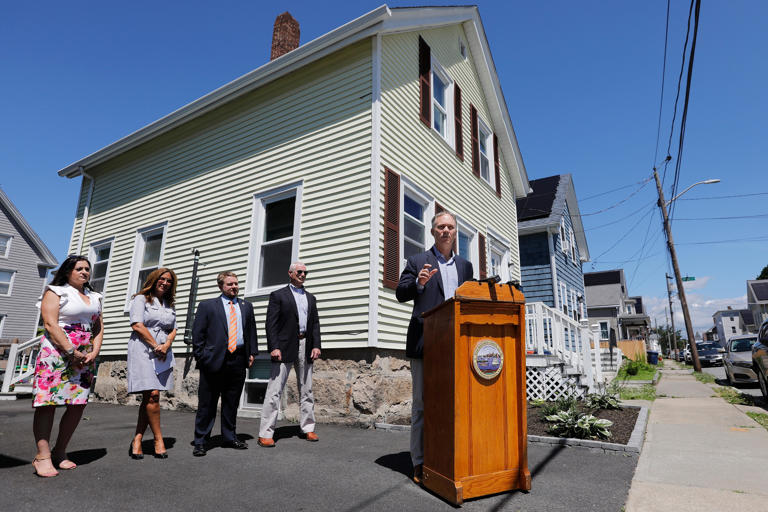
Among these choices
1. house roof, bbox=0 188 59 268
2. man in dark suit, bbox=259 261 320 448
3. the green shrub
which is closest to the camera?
man in dark suit, bbox=259 261 320 448

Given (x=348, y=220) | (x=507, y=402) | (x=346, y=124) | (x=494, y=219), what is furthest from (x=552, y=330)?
(x=507, y=402)

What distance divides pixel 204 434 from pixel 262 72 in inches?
262

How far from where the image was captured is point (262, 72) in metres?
8.41

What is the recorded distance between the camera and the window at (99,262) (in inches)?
436

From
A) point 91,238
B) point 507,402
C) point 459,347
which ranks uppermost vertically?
point 91,238

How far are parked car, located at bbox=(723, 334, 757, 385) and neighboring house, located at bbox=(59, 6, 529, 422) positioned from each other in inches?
305

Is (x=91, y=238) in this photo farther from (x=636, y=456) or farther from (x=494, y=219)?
(x=636, y=456)

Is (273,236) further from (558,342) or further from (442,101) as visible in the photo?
(558,342)

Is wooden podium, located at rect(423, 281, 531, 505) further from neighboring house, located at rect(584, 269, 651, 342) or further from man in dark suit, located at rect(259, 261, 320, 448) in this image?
neighboring house, located at rect(584, 269, 651, 342)

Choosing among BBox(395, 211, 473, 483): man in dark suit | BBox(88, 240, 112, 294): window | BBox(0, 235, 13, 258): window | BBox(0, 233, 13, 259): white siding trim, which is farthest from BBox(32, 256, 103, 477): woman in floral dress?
BBox(0, 235, 13, 258): window

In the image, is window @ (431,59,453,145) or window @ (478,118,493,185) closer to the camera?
window @ (431,59,453,145)

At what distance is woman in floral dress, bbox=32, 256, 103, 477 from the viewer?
345 centimetres

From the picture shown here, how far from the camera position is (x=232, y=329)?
4512mm

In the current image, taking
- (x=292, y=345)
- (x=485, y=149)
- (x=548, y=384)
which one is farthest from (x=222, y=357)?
(x=485, y=149)
